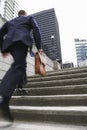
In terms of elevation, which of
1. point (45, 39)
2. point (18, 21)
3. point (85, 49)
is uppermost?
point (18, 21)

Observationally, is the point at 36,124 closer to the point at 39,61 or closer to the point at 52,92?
the point at 39,61

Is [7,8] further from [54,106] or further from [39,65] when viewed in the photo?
[54,106]

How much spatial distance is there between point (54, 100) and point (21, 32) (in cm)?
107

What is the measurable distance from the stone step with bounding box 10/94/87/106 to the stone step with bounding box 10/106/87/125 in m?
0.27

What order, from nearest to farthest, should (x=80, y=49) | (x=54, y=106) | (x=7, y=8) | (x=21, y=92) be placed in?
(x=54, y=106) → (x=21, y=92) → (x=7, y=8) → (x=80, y=49)

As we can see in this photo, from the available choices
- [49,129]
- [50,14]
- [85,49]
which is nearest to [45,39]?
[50,14]

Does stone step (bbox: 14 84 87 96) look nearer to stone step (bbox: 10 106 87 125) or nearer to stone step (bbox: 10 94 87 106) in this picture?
stone step (bbox: 10 94 87 106)

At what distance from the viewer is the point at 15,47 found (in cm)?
292

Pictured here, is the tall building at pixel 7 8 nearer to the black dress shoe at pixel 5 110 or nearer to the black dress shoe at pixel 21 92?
the black dress shoe at pixel 21 92

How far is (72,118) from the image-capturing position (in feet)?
8.42

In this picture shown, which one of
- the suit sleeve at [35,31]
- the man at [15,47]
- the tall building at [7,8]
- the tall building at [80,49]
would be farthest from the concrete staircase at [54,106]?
the tall building at [80,49]

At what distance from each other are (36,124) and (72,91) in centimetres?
115

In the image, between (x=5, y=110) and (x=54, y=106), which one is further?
(x=54, y=106)

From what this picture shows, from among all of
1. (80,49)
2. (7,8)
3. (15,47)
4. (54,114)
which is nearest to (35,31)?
(15,47)
